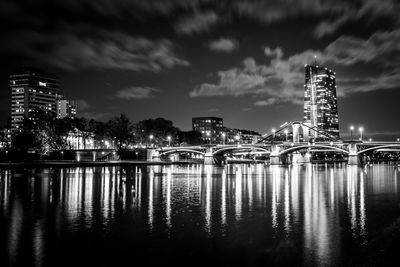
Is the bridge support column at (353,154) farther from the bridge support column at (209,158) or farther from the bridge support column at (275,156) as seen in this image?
the bridge support column at (209,158)

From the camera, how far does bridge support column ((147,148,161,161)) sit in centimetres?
13388

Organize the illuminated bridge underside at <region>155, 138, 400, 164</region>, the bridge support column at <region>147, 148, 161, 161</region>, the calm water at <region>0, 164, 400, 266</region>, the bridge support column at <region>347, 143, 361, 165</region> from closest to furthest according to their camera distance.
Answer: the calm water at <region>0, 164, 400, 266</region>
the illuminated bridge underside at <region>155, 138, 400, 164</region>
the bridge support column at <region>347, 143, 361, 165</region>
the bridge support column at <region>147, 148, 161, 161</region>

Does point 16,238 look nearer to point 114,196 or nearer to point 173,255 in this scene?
point 173,255

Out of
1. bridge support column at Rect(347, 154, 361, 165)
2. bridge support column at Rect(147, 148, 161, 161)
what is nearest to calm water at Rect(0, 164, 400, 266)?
bridge support column at Rect(347, 154, 361, 165)

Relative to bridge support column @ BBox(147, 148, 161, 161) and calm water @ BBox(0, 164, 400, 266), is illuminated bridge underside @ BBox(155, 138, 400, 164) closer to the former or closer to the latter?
bridge support column @ BBox(147, 148, 161, 161)

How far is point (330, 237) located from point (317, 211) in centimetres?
→ 763

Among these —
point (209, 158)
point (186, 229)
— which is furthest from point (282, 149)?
point (186, 229)

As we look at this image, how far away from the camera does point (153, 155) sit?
441ft

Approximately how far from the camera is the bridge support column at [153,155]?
5271 inches

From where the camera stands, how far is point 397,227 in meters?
18.5

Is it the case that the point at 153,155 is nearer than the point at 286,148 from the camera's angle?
No

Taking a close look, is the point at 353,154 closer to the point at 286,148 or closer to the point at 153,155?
→ the point at 286,148

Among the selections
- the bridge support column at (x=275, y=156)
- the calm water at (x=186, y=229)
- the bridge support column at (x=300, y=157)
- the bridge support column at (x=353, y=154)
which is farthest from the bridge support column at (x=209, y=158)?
the calm water at (x=186, y=229)

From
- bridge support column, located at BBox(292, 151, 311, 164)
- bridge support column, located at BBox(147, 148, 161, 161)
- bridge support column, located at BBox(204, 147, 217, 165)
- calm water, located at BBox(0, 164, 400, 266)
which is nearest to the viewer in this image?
calm water, located at BBox(0, 164, 400, 266)
